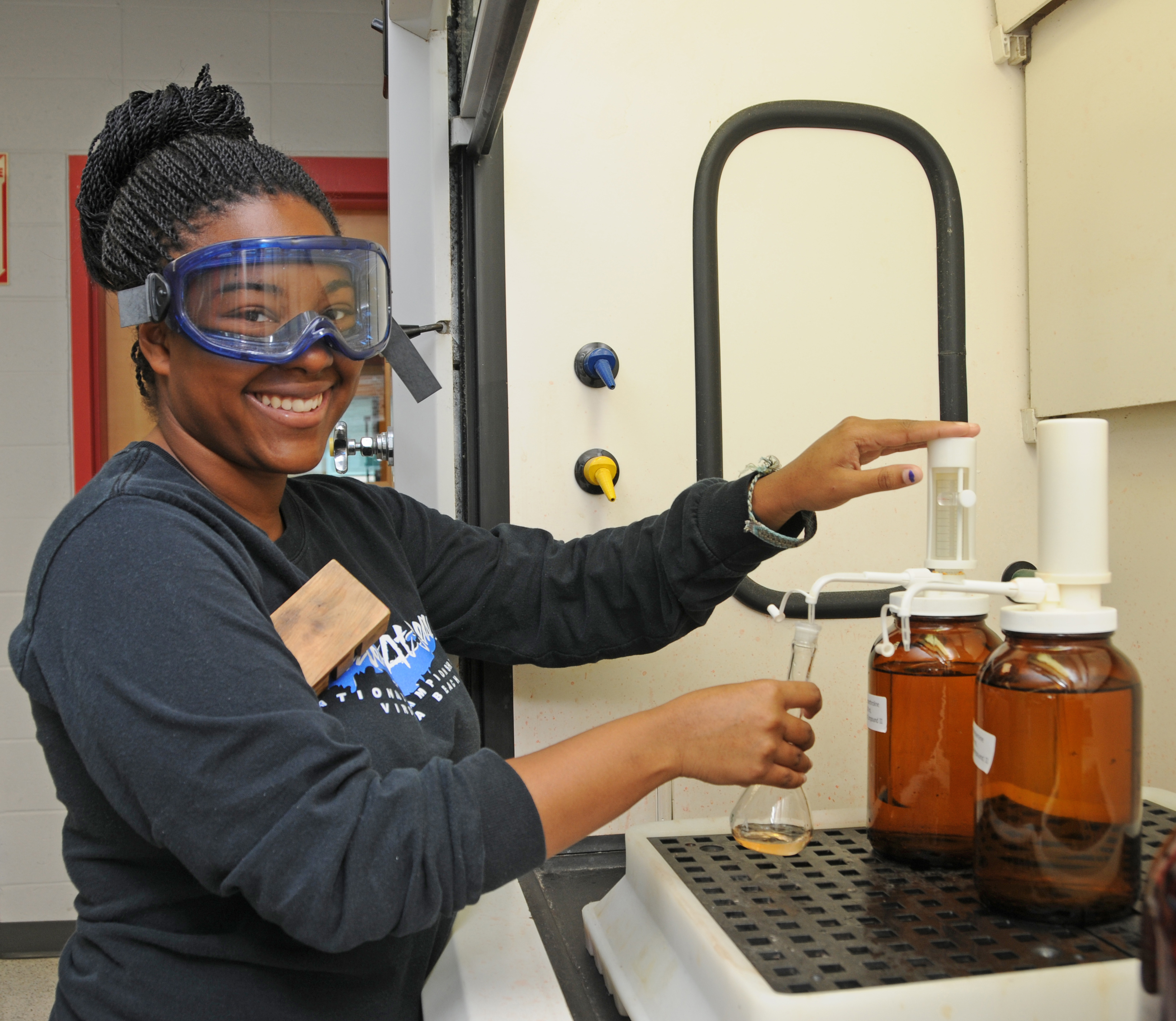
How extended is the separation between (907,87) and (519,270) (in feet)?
1.86

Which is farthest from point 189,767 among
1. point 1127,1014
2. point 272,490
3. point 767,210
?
point 767,210

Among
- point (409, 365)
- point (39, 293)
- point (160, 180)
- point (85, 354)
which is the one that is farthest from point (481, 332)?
point (39, 293)

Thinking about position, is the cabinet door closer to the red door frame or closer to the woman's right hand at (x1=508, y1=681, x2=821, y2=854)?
the woman's right hand at (x1=508, y1=681, x2=821, y2=854)

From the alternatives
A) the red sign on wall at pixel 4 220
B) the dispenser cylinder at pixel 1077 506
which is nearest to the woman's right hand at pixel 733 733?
the dispenser cylinder at pixel 1077 506

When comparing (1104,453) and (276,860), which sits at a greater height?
(1104,453)

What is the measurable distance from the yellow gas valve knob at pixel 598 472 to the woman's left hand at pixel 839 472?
24cm

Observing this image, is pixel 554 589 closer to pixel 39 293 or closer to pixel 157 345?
pixel 157 345

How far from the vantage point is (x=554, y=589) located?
1.07 meters

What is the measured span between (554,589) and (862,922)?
488 mm

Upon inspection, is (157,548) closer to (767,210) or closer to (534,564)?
(534,564)

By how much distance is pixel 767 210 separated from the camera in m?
1.22

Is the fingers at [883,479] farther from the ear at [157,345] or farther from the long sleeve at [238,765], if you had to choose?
the ear at [157,345]

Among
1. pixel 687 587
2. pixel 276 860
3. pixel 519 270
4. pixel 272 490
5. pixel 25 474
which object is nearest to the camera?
pixel 276 860

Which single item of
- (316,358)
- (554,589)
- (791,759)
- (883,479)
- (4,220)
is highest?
(4,220)
